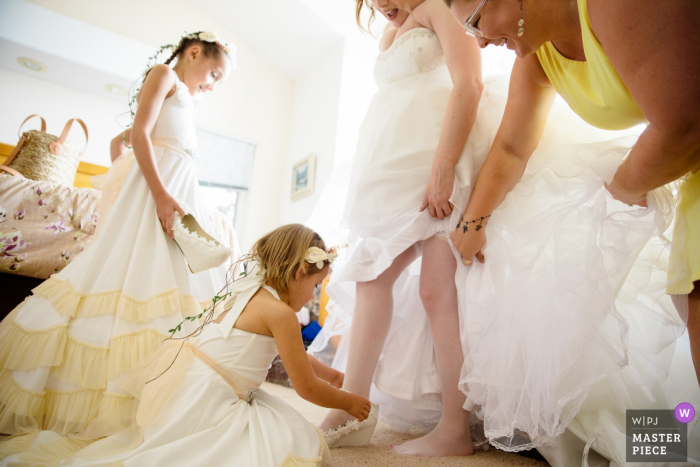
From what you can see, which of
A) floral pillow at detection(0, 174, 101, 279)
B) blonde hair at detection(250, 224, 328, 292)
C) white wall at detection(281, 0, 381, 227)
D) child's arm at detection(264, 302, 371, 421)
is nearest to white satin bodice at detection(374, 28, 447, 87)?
blonde hair at detection(250, 224, 328, 292)

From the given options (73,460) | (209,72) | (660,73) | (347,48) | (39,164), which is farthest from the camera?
(347,48)

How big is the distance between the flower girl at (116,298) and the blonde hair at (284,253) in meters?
0.26

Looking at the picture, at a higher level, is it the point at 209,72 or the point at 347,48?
the point at 347,48

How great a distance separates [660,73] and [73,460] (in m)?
1.12

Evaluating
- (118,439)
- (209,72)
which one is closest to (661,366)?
(118,439)

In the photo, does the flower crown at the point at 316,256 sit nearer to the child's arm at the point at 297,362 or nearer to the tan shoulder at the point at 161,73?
the child's arm at the point at 297,362

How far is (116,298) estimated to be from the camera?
41.8 inches

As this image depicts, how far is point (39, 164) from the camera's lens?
2199 millimetres

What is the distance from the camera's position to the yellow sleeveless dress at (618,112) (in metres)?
0.65

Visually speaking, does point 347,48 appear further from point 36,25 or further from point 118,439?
point 118,439

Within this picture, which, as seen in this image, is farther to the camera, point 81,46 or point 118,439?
point 81,46

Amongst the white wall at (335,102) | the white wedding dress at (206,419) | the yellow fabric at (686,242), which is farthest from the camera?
the white wall at (335,102)

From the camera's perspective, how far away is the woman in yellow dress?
54cm

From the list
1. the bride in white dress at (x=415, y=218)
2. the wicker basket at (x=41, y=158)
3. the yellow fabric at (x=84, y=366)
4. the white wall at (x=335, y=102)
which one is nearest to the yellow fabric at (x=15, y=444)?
the yellow fabric at (x=84, y=366)
